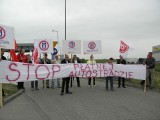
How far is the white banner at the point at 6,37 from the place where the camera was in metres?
9.43

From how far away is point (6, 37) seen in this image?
31.4 ft

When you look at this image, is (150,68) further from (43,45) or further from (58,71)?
(43,45)

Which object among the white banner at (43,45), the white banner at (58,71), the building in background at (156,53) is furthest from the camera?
the building in background at (156,53)

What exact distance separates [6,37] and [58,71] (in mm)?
3639

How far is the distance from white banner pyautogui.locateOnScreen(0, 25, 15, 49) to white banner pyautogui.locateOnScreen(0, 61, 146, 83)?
648 millimetres

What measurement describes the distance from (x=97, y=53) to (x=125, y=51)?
1694 mm

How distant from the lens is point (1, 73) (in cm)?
961

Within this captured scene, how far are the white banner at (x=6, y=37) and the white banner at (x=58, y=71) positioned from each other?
0.65 m

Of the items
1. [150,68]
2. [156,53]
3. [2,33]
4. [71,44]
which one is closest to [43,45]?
[71,44]

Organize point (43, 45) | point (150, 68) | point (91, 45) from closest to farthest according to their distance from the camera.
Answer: point (150, 68)
point (43, 45)
point (91, 45)

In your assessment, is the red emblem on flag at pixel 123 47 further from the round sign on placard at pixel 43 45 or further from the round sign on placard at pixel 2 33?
the round sign on placard at pixel 2 33

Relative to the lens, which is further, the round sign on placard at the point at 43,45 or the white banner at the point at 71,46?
the white banner at the point at 71,46

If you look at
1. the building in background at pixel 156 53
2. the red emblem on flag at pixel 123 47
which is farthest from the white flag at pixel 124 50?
the building in background at pixel 156 53

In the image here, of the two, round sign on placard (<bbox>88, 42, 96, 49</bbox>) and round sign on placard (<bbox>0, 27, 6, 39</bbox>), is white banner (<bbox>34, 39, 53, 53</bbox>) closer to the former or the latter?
round sign on placard (<bbox>88, 42, 96, 49</bbox>)
